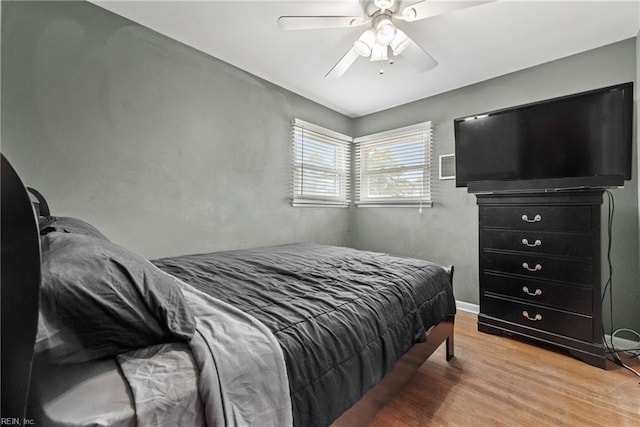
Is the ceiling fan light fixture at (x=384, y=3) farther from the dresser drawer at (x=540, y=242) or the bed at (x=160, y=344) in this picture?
the dresser drawer at (x=540, y=242)

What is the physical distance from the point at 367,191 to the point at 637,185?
8.46ft

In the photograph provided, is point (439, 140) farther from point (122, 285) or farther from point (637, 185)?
point (122, 285)

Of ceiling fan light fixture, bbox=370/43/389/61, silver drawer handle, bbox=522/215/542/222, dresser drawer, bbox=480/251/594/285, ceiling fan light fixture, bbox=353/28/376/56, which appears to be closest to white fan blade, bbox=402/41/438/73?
ceiling fan light fixture, bbox=370/43/389/61

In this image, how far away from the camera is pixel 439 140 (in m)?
3.26

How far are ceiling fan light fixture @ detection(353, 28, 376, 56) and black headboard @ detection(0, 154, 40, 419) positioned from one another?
1984 millimetres

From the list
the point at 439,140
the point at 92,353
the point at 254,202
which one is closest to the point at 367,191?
the point at 439,140

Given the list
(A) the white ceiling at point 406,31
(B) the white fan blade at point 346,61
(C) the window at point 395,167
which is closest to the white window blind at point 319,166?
(C) the window at point 395,167

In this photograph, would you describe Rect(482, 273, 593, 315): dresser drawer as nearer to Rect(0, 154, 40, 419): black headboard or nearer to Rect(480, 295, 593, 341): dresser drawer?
Rect(480, 295, 593, 341): dresser drawer

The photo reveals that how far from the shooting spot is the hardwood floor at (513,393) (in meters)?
1.42

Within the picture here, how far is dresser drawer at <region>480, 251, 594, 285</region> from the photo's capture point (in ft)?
6.55

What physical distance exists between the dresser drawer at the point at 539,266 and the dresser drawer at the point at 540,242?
0.18ft

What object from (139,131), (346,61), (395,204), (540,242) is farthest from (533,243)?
(139,131)

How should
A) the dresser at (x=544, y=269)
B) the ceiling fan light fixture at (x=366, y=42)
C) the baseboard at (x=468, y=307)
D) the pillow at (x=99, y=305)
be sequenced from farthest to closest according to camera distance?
1. the baseboard at (x=468, y=307)
2. the dresser at (x=544, y=269)
3. the ceiling fan light fixture at (x=366, y=42)
4. the pillow at (x=99, y=305)

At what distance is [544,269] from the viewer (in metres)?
2.15
